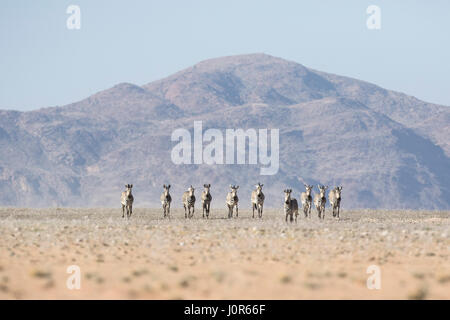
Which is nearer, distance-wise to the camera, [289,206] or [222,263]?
[222,263]

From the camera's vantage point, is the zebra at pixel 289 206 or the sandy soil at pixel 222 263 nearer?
the sandy soil at pixel 222 263

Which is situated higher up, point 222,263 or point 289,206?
point 289,206

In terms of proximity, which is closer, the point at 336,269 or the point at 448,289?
the point at 448,289

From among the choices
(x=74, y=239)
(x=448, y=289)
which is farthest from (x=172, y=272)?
(x=74, y=239)

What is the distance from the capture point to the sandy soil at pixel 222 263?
53.1 ft

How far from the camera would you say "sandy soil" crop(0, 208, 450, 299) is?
637 inches

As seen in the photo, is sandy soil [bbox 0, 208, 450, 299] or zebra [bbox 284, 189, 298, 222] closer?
sandy soil [bbox 0, 208, 450, 299]

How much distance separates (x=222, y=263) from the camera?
1981 centimetres
